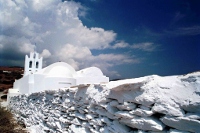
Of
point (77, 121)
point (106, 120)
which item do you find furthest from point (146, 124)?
point (77, 121)

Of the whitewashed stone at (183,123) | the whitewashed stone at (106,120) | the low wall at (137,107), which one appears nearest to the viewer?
the whitewashed stone at (183,123)

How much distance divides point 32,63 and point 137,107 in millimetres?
23751

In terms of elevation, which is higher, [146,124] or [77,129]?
[146,124]

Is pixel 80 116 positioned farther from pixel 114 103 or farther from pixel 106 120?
pixel 114 103

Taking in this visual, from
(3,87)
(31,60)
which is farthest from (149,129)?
(3,87)

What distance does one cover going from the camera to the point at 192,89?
181cm

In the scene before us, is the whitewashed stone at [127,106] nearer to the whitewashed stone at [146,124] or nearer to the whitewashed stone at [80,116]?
the whitewashed stone at [146,124]

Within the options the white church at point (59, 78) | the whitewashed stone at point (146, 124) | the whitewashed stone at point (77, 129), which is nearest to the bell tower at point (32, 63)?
the white church at point (59, 78)

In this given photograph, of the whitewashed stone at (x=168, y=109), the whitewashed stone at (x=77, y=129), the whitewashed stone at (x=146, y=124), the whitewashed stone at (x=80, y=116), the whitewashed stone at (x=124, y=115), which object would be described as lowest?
the whitewashed stone at (x=77, y=129)

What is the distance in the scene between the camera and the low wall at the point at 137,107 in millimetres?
1812

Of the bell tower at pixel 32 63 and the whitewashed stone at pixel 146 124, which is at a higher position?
the bell tower at pixel 32 63

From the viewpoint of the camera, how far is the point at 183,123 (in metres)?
1.77

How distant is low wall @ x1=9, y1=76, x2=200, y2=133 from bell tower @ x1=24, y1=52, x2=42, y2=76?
70.1 feet

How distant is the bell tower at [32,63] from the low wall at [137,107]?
21376mm
